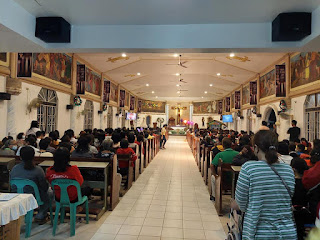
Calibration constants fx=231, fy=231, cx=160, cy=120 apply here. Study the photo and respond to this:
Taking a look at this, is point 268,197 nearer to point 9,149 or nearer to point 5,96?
point 9,149

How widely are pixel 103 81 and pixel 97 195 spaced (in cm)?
1122

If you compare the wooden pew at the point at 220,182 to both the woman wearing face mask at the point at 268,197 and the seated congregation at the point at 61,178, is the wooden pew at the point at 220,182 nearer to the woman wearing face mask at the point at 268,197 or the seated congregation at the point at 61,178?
the seated congregation at the point at 61,178

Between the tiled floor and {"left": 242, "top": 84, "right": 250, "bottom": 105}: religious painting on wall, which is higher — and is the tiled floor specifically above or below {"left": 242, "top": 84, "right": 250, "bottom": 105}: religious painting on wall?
below

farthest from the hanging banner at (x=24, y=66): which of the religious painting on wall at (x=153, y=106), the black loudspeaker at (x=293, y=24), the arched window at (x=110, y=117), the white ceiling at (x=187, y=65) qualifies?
the religious painting on wall at (x=153, y=106)

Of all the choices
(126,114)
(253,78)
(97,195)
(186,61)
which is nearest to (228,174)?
(97,195)

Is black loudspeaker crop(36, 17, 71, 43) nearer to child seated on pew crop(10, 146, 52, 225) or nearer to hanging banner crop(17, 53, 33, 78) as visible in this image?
child seated on pew crop(10, 146, 52, 225)

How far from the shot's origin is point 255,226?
185 centimetres

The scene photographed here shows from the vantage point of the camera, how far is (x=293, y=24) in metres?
3.71

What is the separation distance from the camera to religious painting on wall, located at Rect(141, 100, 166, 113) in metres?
30.5

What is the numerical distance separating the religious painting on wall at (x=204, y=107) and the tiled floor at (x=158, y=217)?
2330cm

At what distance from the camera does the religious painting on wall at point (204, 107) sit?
29.3 meters

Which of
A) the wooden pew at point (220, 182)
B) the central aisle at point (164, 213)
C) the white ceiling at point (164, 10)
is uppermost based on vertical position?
the white ceiling at point (164, 10)

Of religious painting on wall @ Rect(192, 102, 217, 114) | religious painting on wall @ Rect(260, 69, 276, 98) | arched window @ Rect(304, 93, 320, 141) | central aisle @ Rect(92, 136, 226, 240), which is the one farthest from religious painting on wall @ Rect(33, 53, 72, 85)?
religious painting on wall @ Rect(192, 102, 217, 114)

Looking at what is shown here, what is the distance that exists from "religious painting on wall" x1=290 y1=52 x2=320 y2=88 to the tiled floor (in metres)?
5.41
